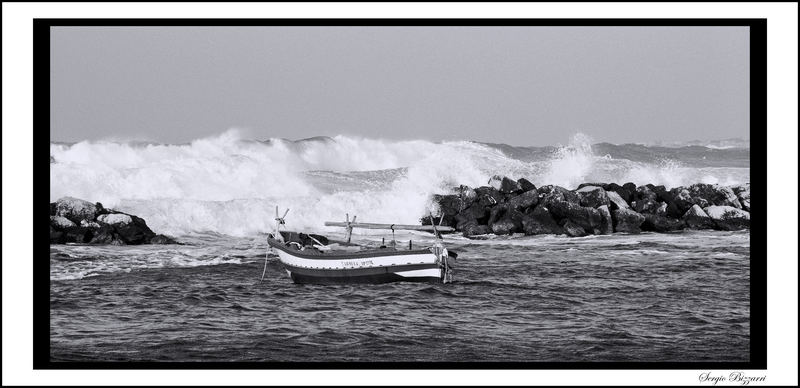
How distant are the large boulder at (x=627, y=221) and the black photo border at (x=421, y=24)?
12874 mm

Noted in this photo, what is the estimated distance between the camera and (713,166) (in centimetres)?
1970

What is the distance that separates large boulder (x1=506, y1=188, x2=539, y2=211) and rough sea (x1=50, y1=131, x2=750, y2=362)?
0.80m

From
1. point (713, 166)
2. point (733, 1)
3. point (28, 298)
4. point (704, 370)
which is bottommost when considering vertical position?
point (704, 370)

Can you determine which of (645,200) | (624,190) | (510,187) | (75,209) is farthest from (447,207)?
(75,209)

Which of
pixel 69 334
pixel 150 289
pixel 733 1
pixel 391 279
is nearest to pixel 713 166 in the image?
pixel 391 279

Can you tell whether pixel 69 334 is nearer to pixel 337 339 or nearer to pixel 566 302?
pixel 337 339

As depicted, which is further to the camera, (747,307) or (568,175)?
(568,175)

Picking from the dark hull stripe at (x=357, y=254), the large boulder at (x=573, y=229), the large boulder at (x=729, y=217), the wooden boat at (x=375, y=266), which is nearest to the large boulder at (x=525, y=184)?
the large boulder at (x=573, y=229)

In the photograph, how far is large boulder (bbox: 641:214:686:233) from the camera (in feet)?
72.3

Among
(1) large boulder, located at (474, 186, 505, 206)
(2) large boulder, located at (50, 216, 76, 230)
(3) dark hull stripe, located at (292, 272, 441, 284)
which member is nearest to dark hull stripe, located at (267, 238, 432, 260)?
(3) dark hull stripe, located at (292, 272, 441, 284)

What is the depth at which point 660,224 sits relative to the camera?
72.6ft

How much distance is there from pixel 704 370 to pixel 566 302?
4.38 m

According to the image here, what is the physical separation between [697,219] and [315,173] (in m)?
9.35

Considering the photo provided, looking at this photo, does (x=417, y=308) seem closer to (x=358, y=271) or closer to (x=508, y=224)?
(x=358, y=271)
